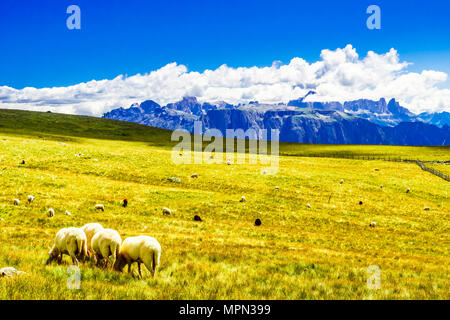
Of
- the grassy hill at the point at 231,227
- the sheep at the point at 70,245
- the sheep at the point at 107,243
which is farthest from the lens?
the sheep at the point at 70,245

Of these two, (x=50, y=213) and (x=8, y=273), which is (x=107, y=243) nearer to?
(x=8, y=273)

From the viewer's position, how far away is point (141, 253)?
10.2m

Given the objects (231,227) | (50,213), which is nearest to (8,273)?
→ (50,213)

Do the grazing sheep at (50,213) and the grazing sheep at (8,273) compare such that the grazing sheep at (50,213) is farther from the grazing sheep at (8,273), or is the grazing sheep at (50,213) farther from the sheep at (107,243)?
the grazing sheep at (8,273)

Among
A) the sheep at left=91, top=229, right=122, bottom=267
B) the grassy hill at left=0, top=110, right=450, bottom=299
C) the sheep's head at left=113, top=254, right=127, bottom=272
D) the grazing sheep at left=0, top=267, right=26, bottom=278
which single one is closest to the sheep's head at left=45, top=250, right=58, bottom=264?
the grassy hill at left=0, top=110, right=450, bottom=299

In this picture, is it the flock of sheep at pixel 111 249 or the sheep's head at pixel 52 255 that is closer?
the flock of sheep at pixel 111 249

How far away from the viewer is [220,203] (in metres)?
31.6

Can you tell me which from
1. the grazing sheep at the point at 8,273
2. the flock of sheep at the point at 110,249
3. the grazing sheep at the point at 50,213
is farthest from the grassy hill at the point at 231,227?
the grazing sheep at the point at 50,213

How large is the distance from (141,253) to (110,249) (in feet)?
5.36

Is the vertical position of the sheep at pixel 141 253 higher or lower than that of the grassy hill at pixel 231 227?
higher

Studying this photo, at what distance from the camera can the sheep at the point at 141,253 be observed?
1014cm

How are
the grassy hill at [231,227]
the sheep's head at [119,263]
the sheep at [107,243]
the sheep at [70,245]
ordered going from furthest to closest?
the sheep at [70,245] < the sheep at [107,243] < the sheep's head at [119,263] < the grassy hill at [231,227]

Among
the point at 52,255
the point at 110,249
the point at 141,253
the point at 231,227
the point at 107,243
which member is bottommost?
the point at 231,227
